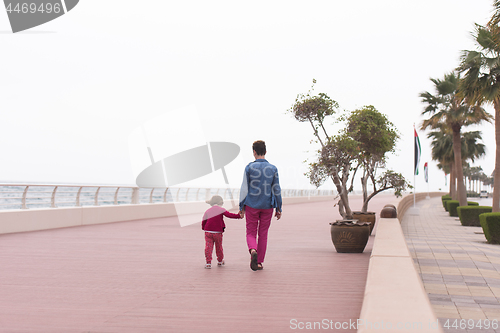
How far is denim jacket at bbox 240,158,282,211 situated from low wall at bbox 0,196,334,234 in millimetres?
8466

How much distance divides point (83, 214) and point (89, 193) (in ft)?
6.77

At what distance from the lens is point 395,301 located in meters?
3.18

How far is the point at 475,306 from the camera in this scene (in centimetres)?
637

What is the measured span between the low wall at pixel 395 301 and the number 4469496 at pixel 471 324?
Answer: 3.92 ft

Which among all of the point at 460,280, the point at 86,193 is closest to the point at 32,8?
the point at 86,193

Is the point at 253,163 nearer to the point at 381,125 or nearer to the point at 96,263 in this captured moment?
the point at 96,263

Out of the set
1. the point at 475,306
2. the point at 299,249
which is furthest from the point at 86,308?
the point at 299,249

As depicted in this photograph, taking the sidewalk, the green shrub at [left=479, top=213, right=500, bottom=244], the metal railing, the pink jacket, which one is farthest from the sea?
the green shrub at [left=479, top=213, right=500, bottom=244]

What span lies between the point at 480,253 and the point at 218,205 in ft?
24.7

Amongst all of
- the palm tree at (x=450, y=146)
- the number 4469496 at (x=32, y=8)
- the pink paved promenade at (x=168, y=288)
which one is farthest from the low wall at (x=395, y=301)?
the palm tree at (x=450, y=146)

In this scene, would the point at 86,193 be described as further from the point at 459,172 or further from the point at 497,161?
the point at 459,172

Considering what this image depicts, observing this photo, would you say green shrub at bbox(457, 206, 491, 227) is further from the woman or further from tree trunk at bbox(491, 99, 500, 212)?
the woman

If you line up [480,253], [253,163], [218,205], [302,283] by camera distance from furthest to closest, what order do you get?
[480,253] < [218,205] < [253,163] < [302,283]

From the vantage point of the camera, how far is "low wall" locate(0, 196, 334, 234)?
516 inches
